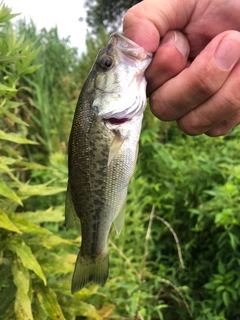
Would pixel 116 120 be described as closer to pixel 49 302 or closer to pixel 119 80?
pixel 119 80

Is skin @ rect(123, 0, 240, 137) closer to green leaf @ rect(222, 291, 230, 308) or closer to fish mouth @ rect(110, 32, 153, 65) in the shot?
fish mouth @ rect(110, 32, 153, 65)

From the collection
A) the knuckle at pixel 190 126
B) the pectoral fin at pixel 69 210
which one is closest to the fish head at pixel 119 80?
the knuckle at pixel 190 126

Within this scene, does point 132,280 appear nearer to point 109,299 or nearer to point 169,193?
point 109,299

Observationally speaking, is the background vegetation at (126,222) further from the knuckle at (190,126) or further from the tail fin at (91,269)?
the knuckle at (190,126)

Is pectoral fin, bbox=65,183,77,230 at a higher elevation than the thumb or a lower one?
lower

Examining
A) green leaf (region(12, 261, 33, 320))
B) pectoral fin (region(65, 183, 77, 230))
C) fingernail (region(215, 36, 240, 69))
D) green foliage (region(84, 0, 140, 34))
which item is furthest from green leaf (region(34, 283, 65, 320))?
green foliage (region(84, 0, 140, 34))
